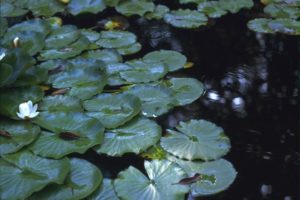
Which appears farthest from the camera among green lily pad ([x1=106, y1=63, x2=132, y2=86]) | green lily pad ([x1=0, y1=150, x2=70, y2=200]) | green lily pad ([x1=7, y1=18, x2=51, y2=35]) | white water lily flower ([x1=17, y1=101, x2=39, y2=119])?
green lily pad ([x1=7, y1=18, x2=51, y2=35])

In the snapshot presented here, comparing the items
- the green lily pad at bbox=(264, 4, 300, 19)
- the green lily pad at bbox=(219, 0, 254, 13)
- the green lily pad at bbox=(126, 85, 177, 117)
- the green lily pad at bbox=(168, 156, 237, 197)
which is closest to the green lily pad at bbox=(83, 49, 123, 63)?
the green lily pad at bbox=(126, 85, 177, 117)

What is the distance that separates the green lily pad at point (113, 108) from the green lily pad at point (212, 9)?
116 cm

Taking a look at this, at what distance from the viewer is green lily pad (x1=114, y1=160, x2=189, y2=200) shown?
138 cm

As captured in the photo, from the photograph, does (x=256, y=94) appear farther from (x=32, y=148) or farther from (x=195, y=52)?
(x=32, y=148)

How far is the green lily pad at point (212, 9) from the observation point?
2.74m

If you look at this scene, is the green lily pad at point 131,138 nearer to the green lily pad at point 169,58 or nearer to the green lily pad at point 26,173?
the green lily pad at point 26,173

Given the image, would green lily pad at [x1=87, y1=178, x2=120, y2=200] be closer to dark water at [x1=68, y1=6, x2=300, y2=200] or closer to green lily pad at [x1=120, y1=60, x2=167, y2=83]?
dark water at [x1=68, y1=6, x2=300, y2=200]

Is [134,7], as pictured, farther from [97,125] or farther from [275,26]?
[97,125]

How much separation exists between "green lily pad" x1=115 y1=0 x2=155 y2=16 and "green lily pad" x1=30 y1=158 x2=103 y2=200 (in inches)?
58.7

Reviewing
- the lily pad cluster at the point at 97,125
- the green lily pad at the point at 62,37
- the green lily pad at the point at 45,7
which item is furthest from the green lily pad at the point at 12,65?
the green lily pad at the point at 45,7

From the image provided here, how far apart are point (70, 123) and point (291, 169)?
805mm

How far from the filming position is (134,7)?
2824mm

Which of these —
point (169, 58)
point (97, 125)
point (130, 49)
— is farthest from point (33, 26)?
point (97, 125)

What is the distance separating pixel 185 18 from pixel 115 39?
1.68ft
